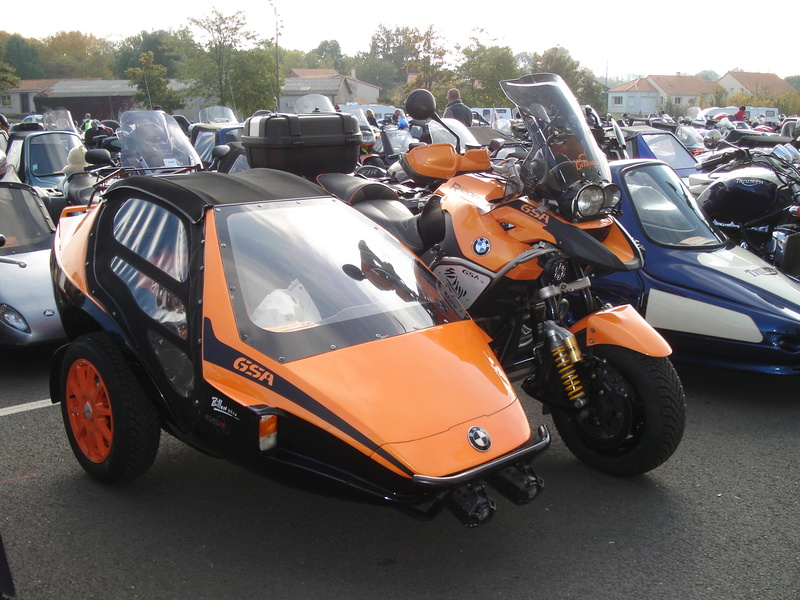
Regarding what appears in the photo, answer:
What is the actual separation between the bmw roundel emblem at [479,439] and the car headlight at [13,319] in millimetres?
4008

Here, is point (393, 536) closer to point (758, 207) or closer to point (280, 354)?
point (280, 354)

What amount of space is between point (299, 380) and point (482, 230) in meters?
1.84

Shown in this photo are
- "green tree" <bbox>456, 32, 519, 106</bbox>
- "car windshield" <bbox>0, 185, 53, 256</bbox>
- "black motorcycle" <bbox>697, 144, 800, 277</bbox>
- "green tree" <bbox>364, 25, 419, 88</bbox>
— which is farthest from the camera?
"green tree" <bbox>364, 25, 419, 88</bbox>

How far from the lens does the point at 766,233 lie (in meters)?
7.30

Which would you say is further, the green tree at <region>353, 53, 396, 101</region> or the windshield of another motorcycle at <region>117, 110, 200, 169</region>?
the green tree at <region>353, 53, 396, 101</region>

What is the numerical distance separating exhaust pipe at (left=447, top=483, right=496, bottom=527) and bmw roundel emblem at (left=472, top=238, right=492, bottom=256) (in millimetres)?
1785

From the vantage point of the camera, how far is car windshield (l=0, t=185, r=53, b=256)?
6654 mm

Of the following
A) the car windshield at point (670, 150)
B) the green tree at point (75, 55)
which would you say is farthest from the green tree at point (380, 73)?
the car windshield at point (670, 150)

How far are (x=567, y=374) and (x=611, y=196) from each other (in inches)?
44.6

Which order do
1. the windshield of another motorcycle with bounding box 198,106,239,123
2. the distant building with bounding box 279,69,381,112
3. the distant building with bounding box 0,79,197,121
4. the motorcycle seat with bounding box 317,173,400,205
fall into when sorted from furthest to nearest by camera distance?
1. the distant building with bounding box 279,69,381,112
2. the distant building with bounding box 0,79,197,121
3. the windshield of another motorcycle with bounding box 198,106,239,123
4. the motorcycle seat with bounding box 317,173,400,205

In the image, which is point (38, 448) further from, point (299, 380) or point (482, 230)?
point (482, 230)

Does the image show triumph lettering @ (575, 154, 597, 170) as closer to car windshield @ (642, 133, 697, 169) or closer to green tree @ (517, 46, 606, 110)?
car windshield @ (642, 133, 697, 169)

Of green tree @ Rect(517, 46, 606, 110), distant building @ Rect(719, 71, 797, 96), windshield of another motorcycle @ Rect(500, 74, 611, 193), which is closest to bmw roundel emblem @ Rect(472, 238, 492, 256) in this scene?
windshield of another motorcycle @ Rect(500, 74, 611, 193)

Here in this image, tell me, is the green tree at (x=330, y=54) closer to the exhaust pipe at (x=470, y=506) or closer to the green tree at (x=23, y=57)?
the green tree at (x=23, y=57)
